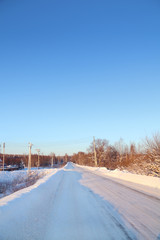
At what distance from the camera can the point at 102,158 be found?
53.4m

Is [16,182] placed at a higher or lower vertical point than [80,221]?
lower

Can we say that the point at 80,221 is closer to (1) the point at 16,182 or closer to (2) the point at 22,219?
(2) the point at 22,219

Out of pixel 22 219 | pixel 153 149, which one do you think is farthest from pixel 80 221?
pixel 153 149

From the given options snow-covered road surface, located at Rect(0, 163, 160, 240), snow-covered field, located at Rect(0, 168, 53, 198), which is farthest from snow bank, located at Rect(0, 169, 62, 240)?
snow-covered field, located at Rect(0, 168, 53, 198)

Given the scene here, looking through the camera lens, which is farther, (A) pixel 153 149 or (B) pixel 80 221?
(A) pixel 153 149

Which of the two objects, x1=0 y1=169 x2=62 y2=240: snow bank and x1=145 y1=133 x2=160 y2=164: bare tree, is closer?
x1=0 y1=169 x2=62 y2=240: snow bank

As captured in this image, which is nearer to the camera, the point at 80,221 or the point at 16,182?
the point at 80,221

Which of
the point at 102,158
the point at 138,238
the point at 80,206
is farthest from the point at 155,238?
the point at 102,158

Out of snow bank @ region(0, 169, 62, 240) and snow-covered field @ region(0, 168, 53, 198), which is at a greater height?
snow bank @ region(0, 169, 62, 240)

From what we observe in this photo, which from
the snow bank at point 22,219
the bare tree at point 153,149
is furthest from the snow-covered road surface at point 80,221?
the bare tree at point 153,149

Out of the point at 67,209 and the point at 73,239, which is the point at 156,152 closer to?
the point at 67,209

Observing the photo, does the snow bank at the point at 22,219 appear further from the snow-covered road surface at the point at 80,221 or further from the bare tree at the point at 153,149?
the bare tree at the point at 153,149

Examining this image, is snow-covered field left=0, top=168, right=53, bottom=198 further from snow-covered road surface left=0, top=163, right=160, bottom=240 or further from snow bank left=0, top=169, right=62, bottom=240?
snow-covered road surface left=0, top=163, right=160, bottom=240

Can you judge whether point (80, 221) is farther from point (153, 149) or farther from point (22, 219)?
point (153, 149)
